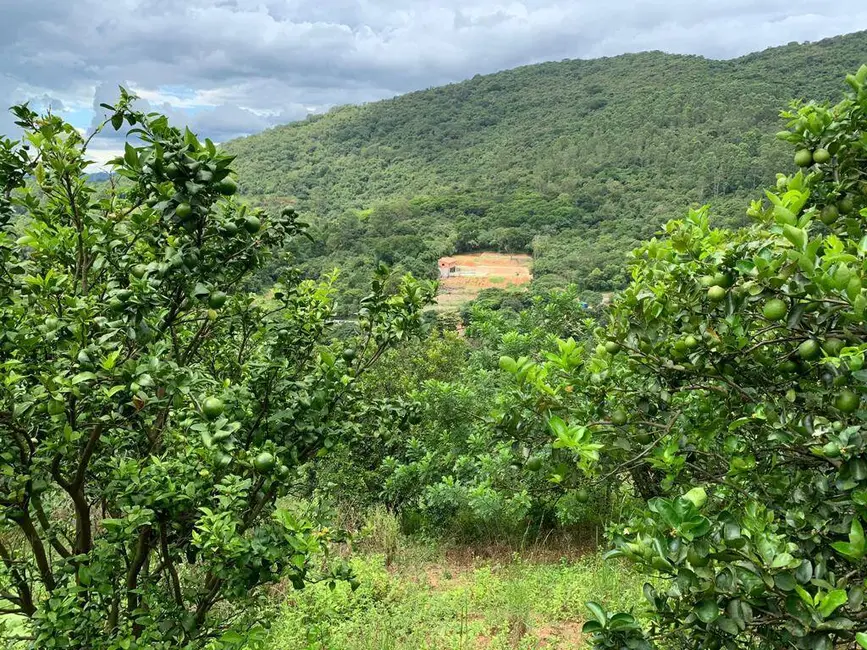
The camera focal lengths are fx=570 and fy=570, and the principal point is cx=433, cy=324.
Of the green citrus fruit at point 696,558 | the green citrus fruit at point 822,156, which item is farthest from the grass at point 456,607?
the green citrus fruit at point 822,156

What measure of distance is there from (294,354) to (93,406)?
841 millimetres

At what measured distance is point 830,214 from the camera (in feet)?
6.24

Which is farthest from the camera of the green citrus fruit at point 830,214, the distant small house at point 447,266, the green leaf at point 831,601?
the distant small house at point 447,266

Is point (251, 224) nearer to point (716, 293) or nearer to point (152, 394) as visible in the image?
point (152, 394)

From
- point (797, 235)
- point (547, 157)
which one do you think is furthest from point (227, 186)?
point (547, 157)

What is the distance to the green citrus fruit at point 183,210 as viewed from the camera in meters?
1.82

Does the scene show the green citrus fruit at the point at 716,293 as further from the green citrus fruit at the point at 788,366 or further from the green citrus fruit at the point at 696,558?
the green citrus fruit at the point at 696,558

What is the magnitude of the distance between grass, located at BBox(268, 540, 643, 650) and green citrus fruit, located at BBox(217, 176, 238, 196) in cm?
280

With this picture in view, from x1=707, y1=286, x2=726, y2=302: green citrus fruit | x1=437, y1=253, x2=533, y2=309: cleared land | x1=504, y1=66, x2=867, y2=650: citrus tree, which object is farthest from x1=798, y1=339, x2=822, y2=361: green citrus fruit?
x1=437, y1=253, x2=533, y2=309: cleared land

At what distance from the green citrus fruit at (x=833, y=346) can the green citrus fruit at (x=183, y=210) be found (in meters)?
1.89

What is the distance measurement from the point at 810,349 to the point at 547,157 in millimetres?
99123

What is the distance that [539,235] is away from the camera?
68750 millimetres

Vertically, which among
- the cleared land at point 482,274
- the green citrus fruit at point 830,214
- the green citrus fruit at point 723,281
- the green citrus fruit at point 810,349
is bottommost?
the cleared land at point 482,274

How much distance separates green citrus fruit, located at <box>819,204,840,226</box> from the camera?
1.90 meters
